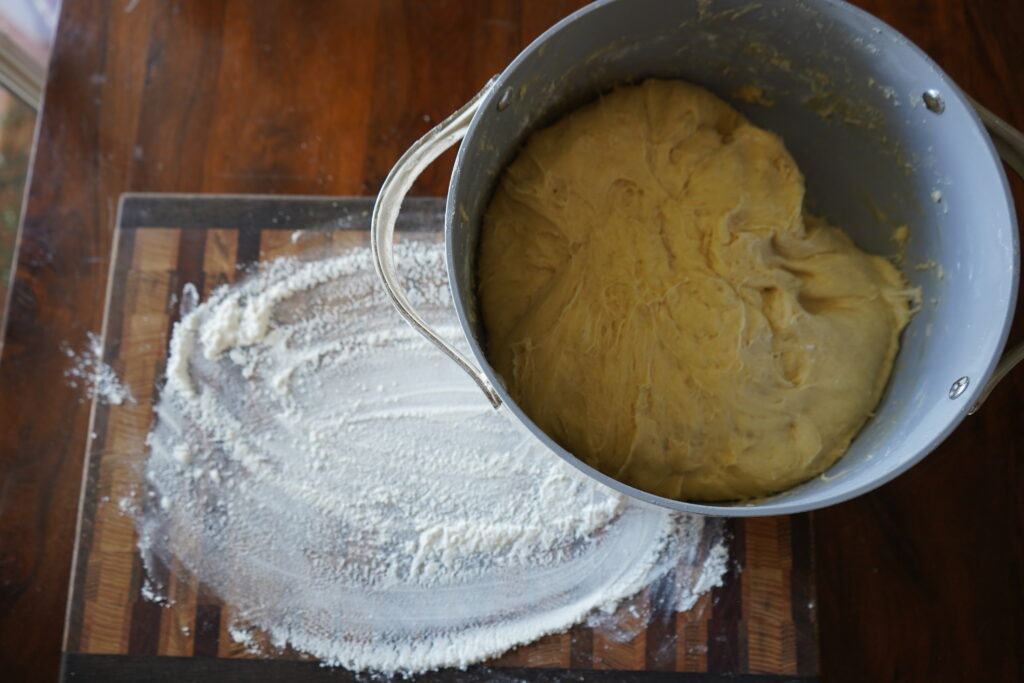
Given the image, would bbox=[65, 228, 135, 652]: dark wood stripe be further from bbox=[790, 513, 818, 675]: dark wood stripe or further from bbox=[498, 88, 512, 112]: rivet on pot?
bbox=[790, 513, 818, 675]: dark wood stripe

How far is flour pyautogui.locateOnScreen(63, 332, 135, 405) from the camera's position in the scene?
3.56ft

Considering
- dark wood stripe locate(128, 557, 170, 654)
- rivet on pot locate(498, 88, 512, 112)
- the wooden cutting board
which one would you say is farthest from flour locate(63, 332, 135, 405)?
rivet on pot locate(498, 88, 512, 112)

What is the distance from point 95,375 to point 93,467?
0.14 metres

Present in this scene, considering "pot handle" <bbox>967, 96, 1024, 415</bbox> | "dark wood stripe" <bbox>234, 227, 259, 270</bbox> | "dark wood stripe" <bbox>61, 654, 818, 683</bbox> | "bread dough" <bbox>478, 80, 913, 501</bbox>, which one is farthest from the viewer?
"dark wood stripe" <bbox>234, 227, 259, 270</bbox>

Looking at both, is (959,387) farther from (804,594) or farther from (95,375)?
(95,375)

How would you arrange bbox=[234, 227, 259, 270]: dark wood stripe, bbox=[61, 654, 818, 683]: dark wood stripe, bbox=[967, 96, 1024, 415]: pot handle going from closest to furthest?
bbox=[967, 96, 1024, 415]: pot handle → bbox=[61, 654, 818, 683]: dark wood stripe → bbox=[234, 227, 259, 270]: dark wood stripe

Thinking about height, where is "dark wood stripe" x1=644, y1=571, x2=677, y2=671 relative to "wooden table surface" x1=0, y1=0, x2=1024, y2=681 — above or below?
below

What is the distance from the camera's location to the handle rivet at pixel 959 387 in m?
0.80

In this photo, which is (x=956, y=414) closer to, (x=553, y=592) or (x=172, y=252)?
(x=553, y=592)

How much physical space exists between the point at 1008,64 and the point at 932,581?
79cm

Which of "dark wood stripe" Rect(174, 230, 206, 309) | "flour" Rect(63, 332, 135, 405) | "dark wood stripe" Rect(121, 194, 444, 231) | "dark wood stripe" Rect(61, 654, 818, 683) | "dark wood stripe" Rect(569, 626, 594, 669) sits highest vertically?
"dark wood stripe" Rect(121, 194, 444, 231)

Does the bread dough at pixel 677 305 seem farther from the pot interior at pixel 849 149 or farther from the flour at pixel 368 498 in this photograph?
the flour at pixel 368 498

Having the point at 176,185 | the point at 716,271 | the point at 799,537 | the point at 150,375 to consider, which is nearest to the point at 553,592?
the point at 799,537

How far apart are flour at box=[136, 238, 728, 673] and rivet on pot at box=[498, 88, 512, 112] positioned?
0.31m
